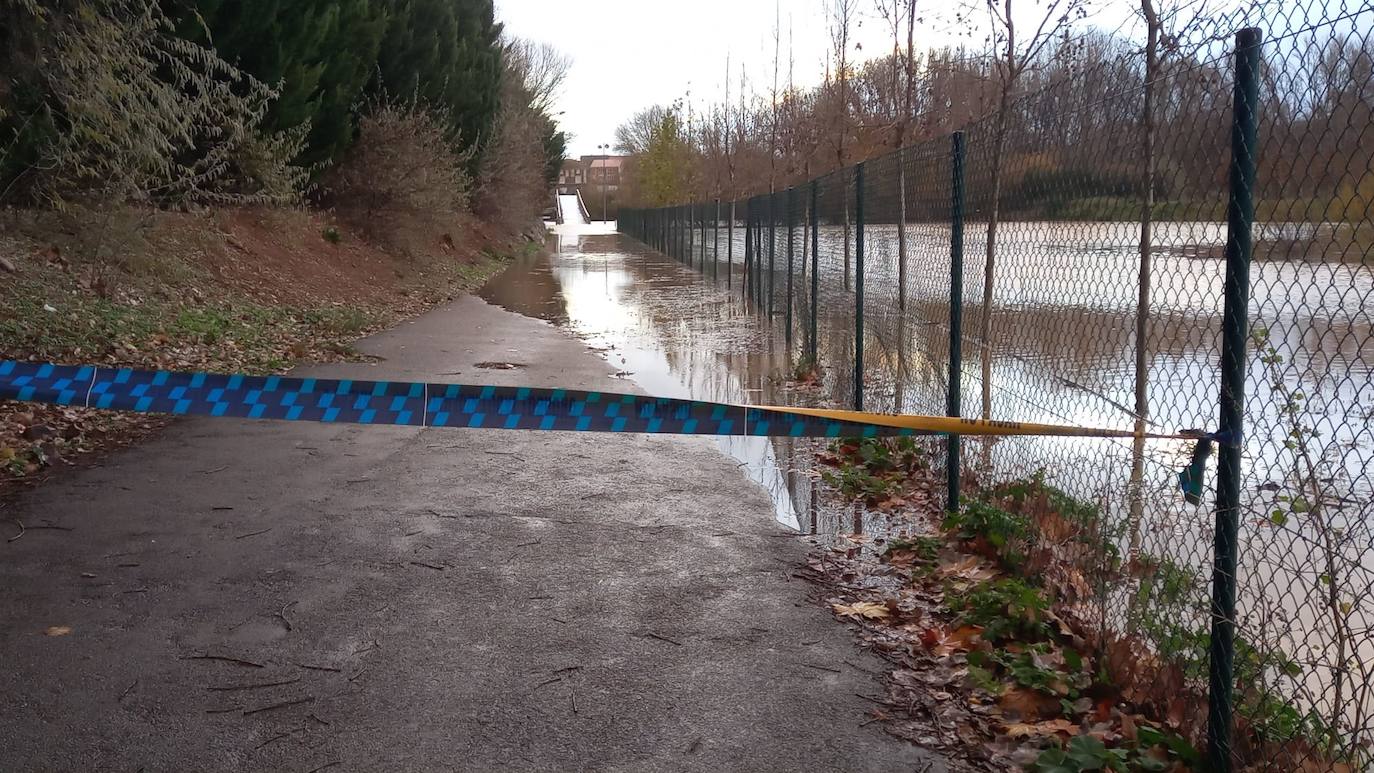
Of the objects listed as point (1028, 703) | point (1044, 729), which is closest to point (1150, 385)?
point (1028, 703)

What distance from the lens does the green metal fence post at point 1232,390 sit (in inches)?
120

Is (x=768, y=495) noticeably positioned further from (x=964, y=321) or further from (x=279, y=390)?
(x=279, y=390)

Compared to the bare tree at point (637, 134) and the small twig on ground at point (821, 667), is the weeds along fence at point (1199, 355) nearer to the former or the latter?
the small twig on ground at point (821, 667)

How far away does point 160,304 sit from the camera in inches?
512

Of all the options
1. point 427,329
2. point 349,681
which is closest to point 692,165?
point 427,329

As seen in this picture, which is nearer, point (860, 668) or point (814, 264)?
point (860, 668)

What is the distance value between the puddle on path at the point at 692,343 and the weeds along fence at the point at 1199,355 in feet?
3.18

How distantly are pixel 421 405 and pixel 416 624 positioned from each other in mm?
881

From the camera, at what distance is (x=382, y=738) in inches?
143

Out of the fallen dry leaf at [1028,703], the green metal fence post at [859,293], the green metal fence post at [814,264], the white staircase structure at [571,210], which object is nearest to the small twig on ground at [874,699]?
the fallen dry leaf at [1028,703]

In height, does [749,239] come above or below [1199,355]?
above

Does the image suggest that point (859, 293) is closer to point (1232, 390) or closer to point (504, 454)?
point (504, 454)

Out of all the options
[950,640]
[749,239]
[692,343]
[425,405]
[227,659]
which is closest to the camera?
[227,659]

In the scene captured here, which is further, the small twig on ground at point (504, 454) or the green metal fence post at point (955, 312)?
the small twig on ground at point (504, 454)
